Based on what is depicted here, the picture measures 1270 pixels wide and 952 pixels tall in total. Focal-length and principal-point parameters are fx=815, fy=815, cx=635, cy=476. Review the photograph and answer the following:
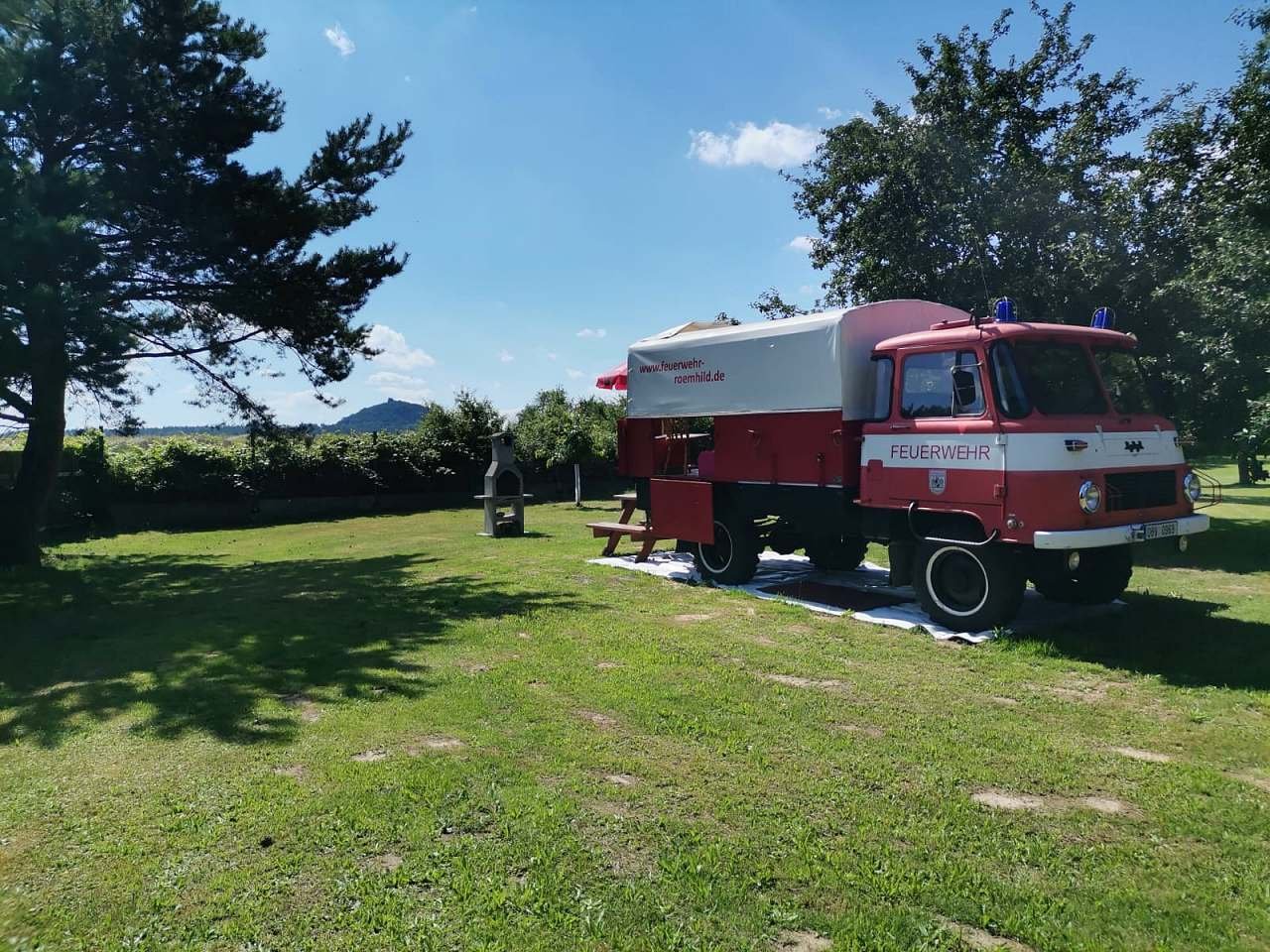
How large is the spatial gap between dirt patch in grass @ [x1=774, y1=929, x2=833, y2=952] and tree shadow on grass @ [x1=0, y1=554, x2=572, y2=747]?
3345 millimetres

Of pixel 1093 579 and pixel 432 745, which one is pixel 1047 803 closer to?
pixel 432 745

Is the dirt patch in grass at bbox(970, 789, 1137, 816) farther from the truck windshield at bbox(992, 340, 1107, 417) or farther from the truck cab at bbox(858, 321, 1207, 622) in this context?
the truck windshield at bbox(992, 340, 1107, 417)

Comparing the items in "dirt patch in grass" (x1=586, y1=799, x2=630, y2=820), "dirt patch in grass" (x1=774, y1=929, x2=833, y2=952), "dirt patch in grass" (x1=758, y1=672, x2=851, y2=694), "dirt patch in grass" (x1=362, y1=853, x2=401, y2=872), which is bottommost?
"dirt patch in grass" (x1=774, y1=929, x2=833, y2=952)

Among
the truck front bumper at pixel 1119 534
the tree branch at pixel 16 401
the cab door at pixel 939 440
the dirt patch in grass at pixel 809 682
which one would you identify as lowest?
the dirt patch in grass at pixel 809 682

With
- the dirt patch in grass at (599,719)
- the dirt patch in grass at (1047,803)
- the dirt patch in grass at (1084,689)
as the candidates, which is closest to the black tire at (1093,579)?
the dirt patch in grass at (1084,689)

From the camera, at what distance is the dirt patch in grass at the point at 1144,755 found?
4.62 m

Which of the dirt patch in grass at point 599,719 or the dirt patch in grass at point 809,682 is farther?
the dirt patch in grass at point 809,682

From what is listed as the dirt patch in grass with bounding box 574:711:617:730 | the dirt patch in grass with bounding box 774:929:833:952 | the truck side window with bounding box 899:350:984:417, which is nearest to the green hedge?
the truck side window with bounding box 899:350:984:417

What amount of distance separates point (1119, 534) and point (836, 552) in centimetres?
447

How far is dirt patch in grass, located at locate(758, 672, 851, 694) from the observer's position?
5985mm

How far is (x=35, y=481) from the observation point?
554 inches

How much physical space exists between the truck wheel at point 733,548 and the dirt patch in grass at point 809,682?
4.23 metres

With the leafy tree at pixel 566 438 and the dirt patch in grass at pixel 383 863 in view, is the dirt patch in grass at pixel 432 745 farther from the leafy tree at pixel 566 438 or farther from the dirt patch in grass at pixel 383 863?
the leafy tree at pixel 566 438

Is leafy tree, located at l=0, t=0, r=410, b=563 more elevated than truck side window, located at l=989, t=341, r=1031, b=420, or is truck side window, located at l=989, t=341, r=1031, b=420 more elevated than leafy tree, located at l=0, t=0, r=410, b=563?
leafy tree, located at l=0, t=0, r=410, b=563
